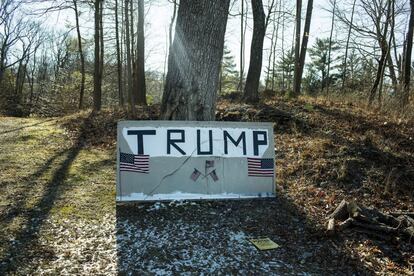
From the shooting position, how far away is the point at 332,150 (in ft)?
18.8

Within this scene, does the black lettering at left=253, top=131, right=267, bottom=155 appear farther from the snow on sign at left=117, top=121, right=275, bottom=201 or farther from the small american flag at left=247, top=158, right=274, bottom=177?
the small american flag at left=247, top=158, right=274, bottom=177

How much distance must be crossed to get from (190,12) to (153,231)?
2.70 m

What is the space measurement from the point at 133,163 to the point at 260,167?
5.01 ft

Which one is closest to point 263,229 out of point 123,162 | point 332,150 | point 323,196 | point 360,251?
point 360,251

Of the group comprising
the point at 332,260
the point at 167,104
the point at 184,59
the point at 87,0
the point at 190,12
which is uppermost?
the point at 87,0

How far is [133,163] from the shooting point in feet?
13.3

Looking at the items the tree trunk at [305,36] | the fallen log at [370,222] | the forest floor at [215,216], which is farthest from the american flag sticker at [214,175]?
the tree trunk at [305,36]

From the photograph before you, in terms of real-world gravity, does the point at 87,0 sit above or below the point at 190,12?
above

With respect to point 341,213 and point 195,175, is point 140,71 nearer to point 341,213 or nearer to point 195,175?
point 195,175

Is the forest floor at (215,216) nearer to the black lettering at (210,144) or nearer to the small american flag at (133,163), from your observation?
the small american flag at (133,163)

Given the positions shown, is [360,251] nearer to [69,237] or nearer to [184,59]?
[69,237]

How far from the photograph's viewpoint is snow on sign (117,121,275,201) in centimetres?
407

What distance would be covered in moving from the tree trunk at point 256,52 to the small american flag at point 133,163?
21.1ft

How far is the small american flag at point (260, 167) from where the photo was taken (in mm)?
4348
